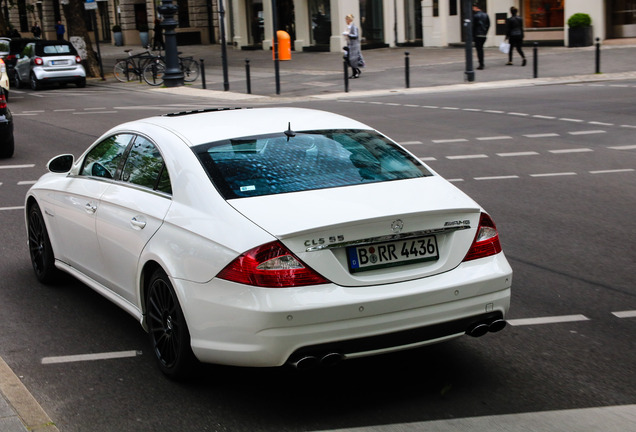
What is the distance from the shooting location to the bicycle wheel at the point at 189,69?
108 feet

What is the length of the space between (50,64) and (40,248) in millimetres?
27202

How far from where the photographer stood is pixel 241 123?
18.8 ft

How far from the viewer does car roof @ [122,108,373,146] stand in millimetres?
5527

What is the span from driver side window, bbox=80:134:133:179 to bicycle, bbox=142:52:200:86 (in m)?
26.2

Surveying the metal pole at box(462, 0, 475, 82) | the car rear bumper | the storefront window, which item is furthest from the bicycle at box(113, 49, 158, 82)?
the car rear bumper

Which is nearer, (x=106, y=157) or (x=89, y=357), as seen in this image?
(x=89, y=357)

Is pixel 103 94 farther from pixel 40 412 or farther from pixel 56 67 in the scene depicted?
pixel 40 412

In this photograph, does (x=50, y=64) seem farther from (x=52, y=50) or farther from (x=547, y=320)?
(x=547, y=320)

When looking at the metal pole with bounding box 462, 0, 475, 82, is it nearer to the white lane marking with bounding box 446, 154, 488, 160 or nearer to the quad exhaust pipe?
the white lane marking with bounding box 446, 154, 488, 160

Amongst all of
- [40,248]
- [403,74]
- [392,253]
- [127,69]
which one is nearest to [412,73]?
[403,74]

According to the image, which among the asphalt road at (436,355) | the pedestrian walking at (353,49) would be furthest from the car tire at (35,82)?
the asphalt road at (436,355)

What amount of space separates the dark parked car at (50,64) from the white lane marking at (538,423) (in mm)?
30496

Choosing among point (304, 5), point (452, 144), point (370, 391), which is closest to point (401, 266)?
point (370, 391)

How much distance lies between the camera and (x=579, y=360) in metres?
5.34
